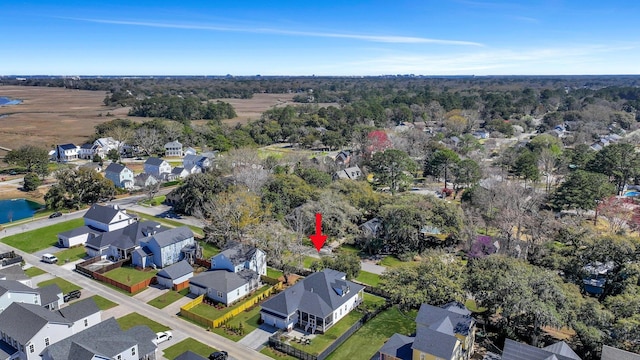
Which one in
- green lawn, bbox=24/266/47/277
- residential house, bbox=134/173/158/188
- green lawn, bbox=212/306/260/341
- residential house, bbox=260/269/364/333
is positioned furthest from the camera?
residential house, bbox=134/173/158/188

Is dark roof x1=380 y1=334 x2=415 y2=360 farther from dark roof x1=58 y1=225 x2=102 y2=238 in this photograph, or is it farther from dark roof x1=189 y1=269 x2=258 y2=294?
dark roof x1=58 y1=225 x2=102 y2=238

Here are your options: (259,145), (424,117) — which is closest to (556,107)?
(424,117)

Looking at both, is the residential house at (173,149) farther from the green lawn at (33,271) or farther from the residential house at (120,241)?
the green lawn at (33,271)

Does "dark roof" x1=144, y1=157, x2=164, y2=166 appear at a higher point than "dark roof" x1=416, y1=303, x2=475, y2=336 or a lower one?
higher

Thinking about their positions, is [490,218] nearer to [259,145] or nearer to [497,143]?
[497,143]

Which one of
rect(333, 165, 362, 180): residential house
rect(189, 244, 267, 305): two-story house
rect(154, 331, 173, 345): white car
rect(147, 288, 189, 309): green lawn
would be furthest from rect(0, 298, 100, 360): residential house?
rect(333, 165, 362, 180): residential house

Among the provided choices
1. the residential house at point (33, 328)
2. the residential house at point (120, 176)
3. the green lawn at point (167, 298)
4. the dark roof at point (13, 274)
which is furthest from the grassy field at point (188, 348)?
the residential house at point (120, 176)
